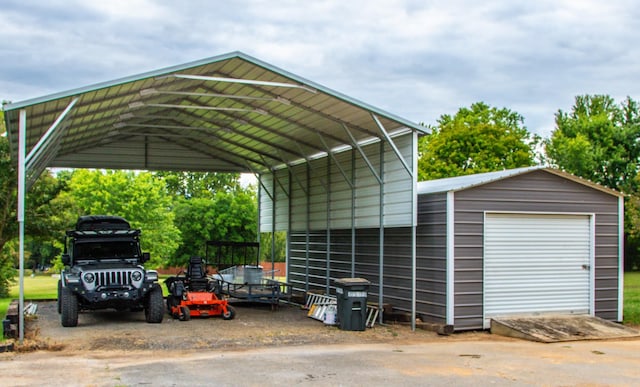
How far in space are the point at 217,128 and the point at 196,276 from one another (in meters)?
4.07

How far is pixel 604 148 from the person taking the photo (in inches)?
1770

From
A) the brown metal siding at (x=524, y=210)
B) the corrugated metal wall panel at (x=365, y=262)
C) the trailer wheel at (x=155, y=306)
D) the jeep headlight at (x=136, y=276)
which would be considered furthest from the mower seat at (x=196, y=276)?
the brown metal siding at (x=524, y=210)

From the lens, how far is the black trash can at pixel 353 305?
1434 centimetres

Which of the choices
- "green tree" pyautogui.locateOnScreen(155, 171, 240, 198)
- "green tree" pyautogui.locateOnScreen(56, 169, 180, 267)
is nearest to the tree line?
"green tree" pyautogui.locateOnScreen(56, 169, 180, 267)

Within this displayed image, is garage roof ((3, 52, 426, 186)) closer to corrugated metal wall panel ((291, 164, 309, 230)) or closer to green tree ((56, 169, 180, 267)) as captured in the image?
corrugated metal wall panel ((291, 164, 309, 230))

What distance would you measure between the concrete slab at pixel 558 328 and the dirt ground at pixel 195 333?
487 mm

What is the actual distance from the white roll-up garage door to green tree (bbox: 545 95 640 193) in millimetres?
29715

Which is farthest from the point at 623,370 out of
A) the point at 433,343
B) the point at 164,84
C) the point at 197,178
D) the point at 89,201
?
the point at 197,178

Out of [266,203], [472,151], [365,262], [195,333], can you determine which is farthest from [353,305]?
[472,151]

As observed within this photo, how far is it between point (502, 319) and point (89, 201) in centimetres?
3019

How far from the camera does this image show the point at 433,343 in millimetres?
12961

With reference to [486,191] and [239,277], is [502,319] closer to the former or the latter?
[486,191]

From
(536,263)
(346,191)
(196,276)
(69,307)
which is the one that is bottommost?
(69,307)

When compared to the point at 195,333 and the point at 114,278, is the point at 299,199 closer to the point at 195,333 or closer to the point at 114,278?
the point at 114,278
